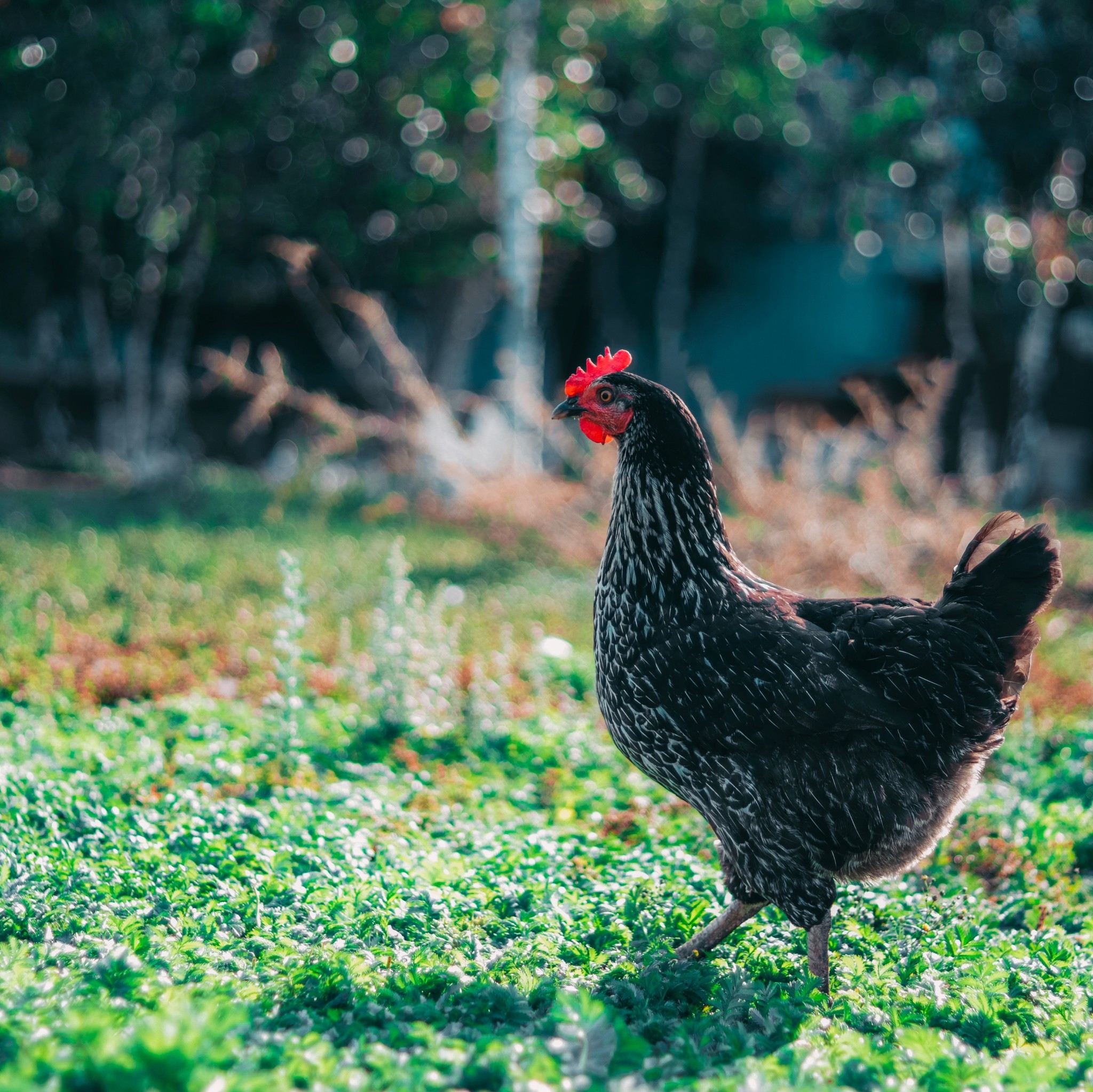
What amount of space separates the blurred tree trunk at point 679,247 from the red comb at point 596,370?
44.4 feet

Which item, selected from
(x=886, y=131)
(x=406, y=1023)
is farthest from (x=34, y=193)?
(x=406, y=1023)

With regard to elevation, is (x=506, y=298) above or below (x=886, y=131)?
below

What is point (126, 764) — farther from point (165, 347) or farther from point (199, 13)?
point (165, 347)

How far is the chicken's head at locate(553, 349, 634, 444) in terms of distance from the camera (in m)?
3.32

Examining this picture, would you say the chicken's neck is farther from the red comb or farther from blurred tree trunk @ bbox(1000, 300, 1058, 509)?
blurred tree trunk @ bbox(1000, 300, 1058, 509)

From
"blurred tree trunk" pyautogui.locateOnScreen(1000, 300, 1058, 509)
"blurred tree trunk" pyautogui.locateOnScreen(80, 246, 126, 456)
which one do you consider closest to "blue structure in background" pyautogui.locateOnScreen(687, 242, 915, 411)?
"blurred tree trunk" pyautogui.locateOnScreen(1000, 300, 1058, 509)

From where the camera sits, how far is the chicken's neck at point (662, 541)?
3158 millimetres

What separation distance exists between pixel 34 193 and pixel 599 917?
42.3ft

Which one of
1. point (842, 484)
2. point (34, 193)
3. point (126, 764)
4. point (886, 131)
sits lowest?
point (126, 764)

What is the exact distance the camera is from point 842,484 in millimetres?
10273

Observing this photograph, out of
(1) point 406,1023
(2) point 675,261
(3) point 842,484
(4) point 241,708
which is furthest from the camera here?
(2) point 675,261

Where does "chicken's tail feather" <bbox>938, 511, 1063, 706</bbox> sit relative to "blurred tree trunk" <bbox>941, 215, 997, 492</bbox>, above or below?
below

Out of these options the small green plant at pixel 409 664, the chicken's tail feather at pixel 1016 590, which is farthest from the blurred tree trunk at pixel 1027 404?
the chicken's tail feather at pixel 1016 590

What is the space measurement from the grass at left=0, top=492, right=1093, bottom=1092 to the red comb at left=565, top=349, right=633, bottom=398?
5.81 feet
